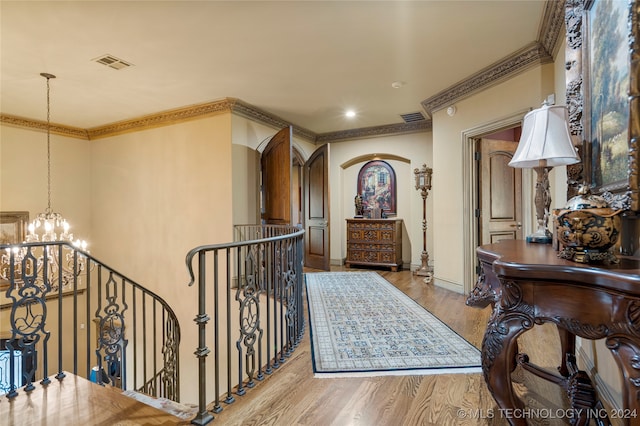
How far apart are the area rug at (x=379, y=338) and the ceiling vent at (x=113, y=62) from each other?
3424 millimetres

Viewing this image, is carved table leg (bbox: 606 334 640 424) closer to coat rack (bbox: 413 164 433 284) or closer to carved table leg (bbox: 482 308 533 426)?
carved table leg (bbox: 482 308 533 426)

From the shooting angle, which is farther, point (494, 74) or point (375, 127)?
point (375, 127)

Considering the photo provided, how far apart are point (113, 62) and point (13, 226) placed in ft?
12.7

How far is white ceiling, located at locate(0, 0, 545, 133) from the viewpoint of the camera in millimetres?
2598

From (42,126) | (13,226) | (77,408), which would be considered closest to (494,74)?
(77,408)

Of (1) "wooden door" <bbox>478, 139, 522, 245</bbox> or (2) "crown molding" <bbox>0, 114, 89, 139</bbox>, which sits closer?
(1) "wooden door" <bbox>478, 139, 522, 245</bbox>

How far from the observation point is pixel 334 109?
5098 millimetres

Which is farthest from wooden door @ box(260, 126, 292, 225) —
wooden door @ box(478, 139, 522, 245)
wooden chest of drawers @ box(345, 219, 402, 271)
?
wooden door @ box(478, 139, 522, 245)

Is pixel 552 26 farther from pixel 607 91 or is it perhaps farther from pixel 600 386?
pixel 600 386

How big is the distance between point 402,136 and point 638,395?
5600 millimetres

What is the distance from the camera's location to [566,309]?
110 centimetres

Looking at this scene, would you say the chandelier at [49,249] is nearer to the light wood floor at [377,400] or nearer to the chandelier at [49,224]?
the chandelier at [49,224]

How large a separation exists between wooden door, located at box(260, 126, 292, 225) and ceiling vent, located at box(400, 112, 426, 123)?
217 cm

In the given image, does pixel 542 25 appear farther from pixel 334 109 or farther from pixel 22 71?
pixel 22 71
